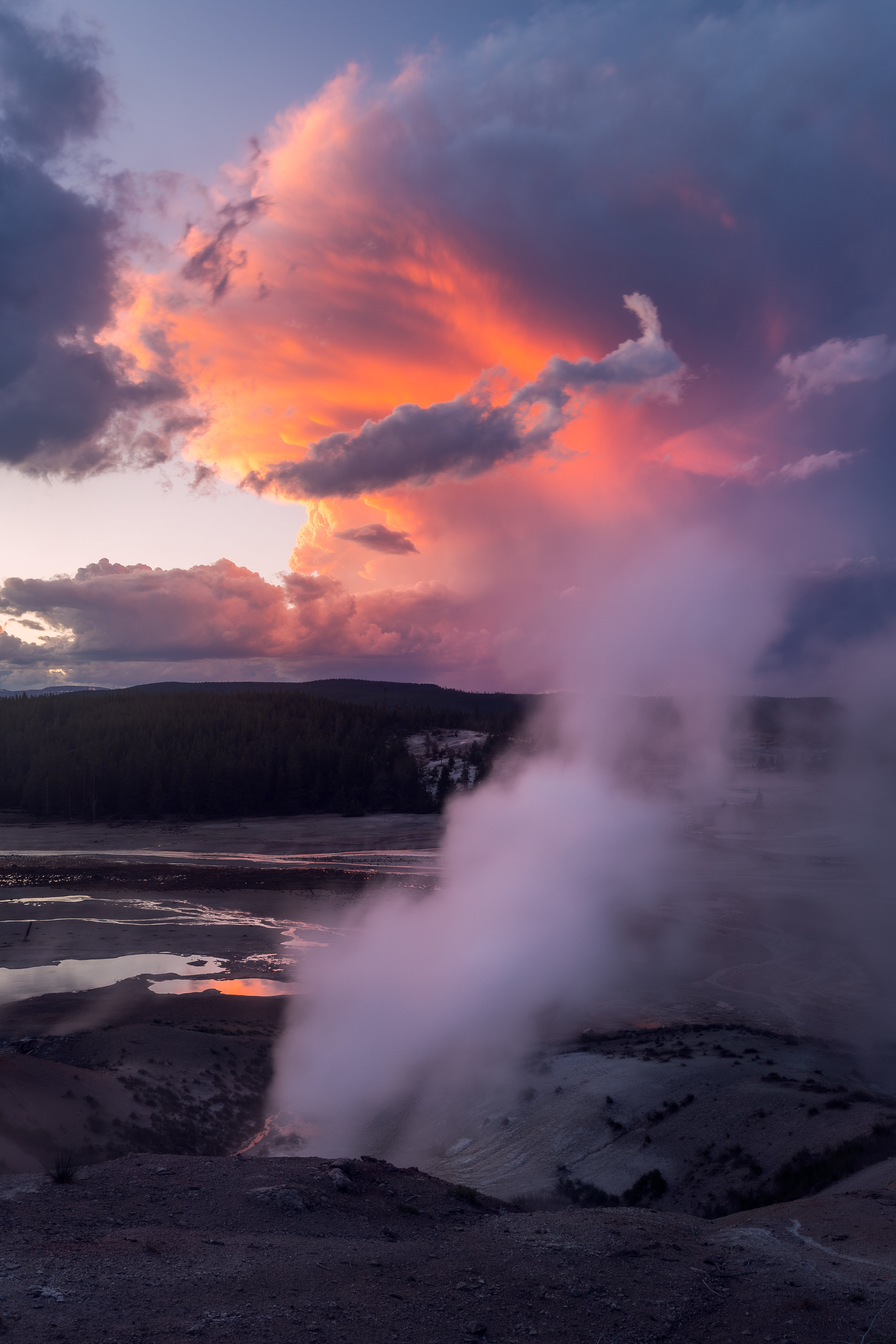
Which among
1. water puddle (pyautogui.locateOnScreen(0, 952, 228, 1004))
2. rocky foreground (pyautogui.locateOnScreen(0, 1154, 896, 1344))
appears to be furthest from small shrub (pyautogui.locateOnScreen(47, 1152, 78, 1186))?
water puddle (pyautogui.locateOnScreen(0, 952, 228, 1004))

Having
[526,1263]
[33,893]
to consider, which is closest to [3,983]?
[33,893]

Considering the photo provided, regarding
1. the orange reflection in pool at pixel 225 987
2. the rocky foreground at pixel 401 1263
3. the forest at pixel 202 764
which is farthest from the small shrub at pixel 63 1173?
the forest at pixel 202 764

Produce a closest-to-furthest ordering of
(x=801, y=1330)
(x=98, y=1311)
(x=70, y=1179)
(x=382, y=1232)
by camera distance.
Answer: (x=98, y=1311) < (x=801, y=1330) < (x=382, y=1232) < (x=70, y=1179)

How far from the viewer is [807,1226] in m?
12.3

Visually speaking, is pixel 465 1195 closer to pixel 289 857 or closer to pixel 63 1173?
pixel 63 1173

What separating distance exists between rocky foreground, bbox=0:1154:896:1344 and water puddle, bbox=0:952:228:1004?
2055 cm

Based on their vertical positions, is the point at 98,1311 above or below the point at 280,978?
above

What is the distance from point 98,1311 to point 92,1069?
16415 mm

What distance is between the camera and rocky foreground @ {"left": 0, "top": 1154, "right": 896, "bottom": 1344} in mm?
8383

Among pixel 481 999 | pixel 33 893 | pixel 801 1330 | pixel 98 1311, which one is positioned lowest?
pixel 33 893

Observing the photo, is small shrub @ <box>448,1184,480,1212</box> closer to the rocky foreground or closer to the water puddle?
the rocky foreground

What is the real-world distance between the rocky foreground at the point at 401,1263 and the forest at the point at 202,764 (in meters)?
85.8

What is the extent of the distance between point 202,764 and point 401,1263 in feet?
314

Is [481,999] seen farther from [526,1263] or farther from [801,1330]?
[801,1330]
